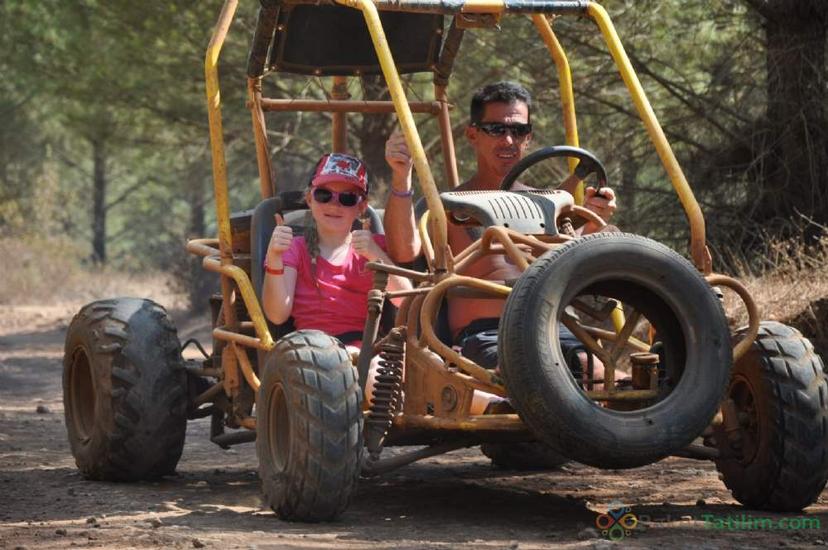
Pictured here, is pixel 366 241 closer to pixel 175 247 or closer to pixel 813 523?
pixel 813 523

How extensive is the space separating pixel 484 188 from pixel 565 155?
63 cm

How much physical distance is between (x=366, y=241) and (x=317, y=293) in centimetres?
43

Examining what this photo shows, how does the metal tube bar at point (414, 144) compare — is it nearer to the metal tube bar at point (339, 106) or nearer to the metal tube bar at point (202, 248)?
the metal tube bar at point (339, 106)

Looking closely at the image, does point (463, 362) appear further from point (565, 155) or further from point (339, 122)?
point (339, 122)

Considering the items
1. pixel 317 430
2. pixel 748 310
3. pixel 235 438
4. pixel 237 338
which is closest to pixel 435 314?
pixel 317 430

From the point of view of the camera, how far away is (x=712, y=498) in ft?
22.0

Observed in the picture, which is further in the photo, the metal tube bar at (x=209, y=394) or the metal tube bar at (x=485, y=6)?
the metal tube bar at (x=209, y=394)

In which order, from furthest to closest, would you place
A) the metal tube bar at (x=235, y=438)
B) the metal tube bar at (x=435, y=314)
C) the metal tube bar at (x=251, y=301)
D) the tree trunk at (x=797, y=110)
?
the tree trunk at (x=797, y=110), the metal tube bar at (x=235, y=438), the metal tube bar at (x=251, y=301), the metal tube bar at (x=435, y=314)

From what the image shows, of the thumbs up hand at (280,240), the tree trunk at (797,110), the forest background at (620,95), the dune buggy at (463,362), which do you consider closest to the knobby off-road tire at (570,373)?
the dune buggy at (463,362)

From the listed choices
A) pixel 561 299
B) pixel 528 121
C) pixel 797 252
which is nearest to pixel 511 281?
pixel 561 299

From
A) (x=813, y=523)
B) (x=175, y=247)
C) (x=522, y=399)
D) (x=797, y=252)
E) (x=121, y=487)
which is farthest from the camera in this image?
(x=175, y=247)

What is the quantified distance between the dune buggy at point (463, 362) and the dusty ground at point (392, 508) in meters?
0.23

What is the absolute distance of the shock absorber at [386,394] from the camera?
5.91 meters

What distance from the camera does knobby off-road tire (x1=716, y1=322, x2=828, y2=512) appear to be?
19.1 ft
